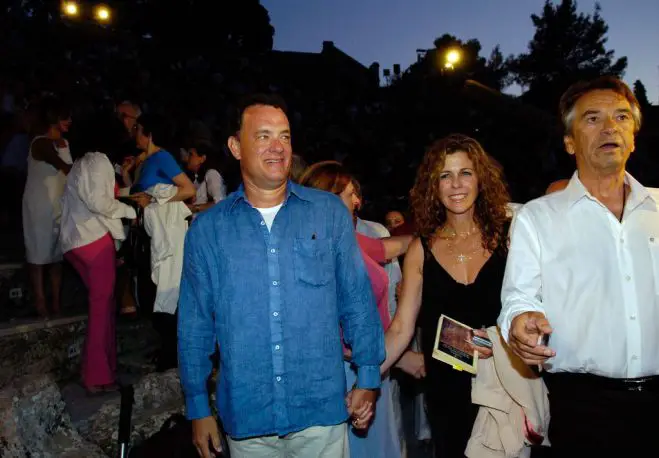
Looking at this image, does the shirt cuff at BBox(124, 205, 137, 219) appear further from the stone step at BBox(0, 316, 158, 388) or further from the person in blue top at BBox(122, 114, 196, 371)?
the stone step at BBox(0, 316, 158, 388)

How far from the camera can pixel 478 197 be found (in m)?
3.17

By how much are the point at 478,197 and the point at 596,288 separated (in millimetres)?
1073

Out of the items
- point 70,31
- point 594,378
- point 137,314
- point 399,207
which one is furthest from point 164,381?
point 70,31

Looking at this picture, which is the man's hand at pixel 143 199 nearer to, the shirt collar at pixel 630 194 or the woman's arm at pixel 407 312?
the woman's arm at pixel 407 312

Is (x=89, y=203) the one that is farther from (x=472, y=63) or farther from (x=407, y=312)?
(x=472, y=63)

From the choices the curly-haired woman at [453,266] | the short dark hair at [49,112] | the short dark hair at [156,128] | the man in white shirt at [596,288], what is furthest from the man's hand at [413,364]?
the short dark hair at [49,112]

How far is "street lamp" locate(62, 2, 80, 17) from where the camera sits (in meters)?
22.9

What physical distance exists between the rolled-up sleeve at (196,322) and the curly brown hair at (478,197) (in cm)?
145

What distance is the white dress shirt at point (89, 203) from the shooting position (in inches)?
169

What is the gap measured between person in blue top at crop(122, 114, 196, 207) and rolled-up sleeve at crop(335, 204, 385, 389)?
2.49m

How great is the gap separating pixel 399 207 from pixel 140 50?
17289mm

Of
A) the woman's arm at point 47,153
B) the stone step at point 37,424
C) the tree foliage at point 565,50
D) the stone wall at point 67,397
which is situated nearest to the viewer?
the stone step at point 37,424

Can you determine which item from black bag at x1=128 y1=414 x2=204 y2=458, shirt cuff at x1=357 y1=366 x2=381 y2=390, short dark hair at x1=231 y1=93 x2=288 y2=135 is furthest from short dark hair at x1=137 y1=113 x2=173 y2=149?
shirt cuff at x1=357 y1=366 x2=381 y2=390

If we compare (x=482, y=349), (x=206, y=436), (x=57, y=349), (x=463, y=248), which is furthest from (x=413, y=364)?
(x=57, y=349)
